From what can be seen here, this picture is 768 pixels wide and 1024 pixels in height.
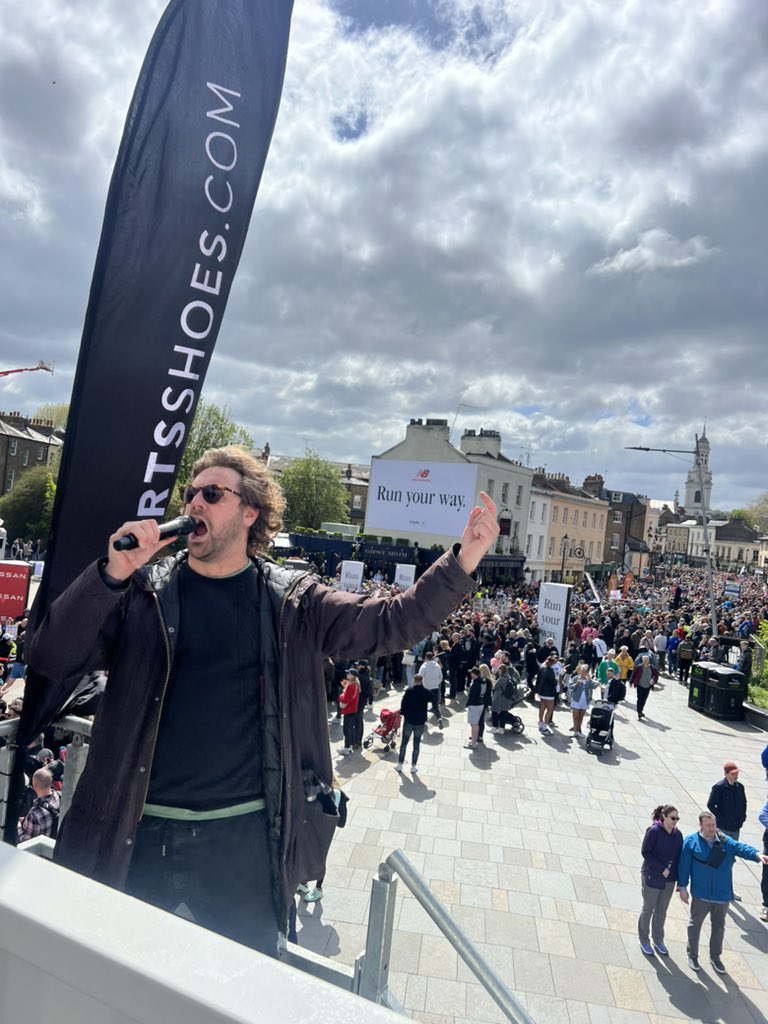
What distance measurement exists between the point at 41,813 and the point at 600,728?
968cm

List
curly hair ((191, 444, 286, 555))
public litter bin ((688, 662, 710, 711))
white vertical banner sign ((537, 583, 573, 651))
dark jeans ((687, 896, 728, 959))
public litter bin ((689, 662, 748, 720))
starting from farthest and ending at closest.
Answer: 1. white vertical banner sign ((537, 583, 573, 651))
2. public litter bin ((688, 662, 710, 711))
3. public litter bin ((689, 662, 748, 720))
4. dark jeans ((687, 896, 728, 959))
5. curly hair ((191, 444, 286, 555))

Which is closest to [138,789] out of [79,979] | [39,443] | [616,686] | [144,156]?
[79,979]

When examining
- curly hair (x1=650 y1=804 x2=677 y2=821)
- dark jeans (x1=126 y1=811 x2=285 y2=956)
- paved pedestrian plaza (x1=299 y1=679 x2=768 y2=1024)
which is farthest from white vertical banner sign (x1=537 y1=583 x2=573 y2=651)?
dark jeans (x1=126 y1=811 x2=285 y2=956)

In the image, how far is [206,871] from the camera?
1859 mm

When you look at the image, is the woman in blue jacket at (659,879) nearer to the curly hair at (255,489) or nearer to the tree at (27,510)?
the curly hair at (255,489)

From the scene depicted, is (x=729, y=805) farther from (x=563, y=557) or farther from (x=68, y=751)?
(x=563, y=557)

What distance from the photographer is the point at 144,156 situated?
2.88 meters

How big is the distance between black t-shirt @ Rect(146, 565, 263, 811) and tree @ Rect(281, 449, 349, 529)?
2090 inches

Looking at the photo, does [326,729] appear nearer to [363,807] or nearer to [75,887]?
[75,887]

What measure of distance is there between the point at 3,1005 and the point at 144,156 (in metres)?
3.00

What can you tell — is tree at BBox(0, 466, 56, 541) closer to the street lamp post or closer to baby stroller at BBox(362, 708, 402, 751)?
the street lamp post

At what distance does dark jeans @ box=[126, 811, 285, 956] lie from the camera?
1861mm

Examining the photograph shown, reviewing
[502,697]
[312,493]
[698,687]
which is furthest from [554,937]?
[312,493]

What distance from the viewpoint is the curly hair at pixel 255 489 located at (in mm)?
2188
